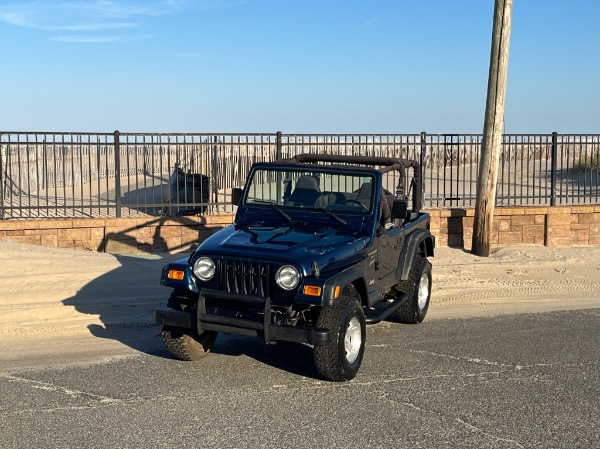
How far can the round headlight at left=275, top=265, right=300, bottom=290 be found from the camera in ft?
23.0

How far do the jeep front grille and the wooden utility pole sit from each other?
8443mm

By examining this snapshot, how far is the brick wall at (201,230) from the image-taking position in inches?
552

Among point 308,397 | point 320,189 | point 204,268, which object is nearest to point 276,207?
point 320,189

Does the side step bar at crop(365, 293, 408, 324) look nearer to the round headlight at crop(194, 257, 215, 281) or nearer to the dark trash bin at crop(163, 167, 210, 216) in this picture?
→ the round headlight at crop(194, 257, 215, 281)

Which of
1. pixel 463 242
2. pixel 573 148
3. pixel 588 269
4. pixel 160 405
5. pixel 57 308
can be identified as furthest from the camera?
pixel 573 148

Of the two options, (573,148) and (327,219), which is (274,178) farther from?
(573,148)

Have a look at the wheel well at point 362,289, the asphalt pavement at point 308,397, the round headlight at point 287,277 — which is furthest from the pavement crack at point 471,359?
the round headlight at point 287,277

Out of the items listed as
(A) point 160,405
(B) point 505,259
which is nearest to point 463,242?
(B) point 505,259

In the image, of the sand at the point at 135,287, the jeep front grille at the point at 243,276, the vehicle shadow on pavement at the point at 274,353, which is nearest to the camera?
the jeep front grille at the point at 243,276

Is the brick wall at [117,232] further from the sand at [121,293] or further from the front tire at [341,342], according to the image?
the front tire at [341,342]

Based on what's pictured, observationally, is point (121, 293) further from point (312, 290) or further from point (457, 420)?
point (457, 420)

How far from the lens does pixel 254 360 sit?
26.0 feet

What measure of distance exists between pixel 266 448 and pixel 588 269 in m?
10.0

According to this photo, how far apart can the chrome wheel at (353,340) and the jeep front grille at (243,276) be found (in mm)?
839
